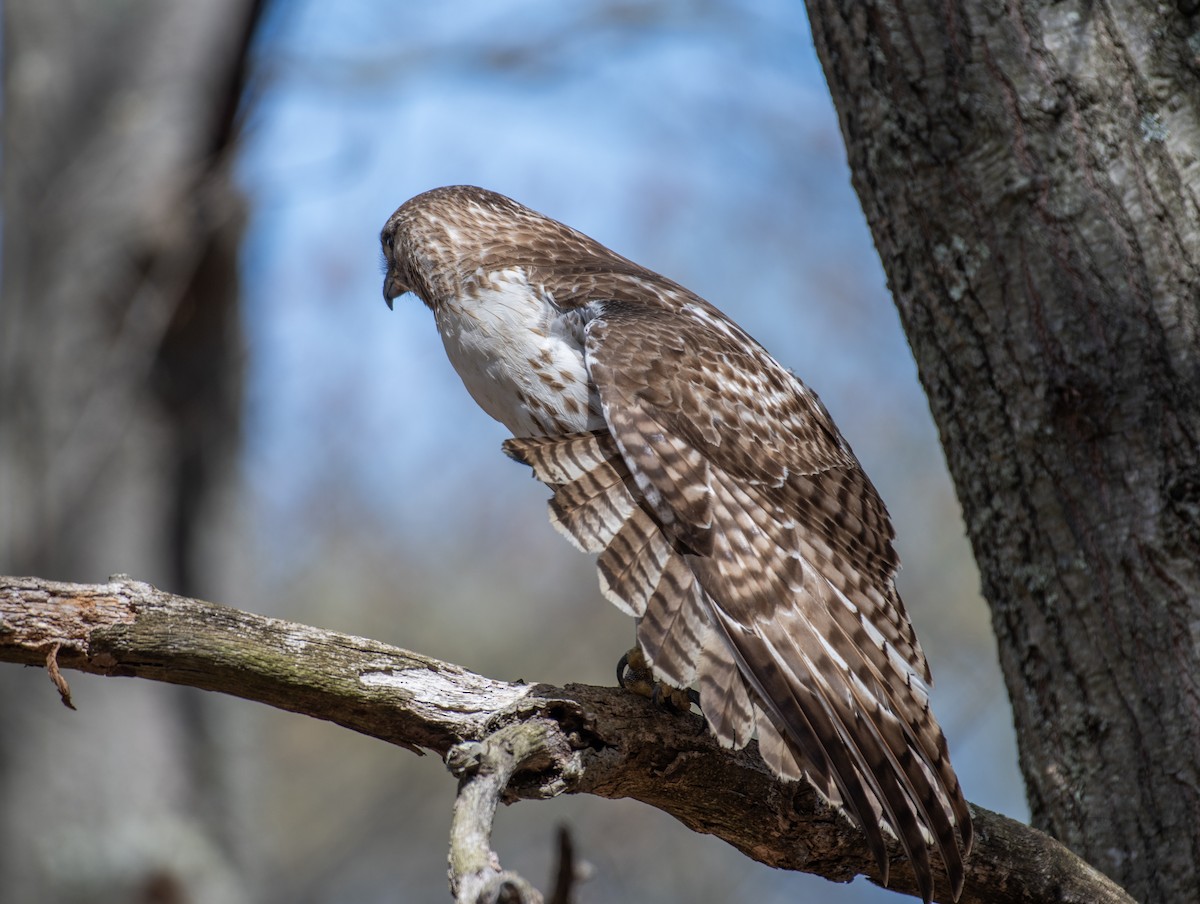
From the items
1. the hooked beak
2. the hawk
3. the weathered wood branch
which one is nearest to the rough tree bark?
the hawk

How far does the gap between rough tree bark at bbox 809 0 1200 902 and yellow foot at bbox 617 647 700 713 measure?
0.88 m

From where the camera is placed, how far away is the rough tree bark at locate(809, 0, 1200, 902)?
2799 mm

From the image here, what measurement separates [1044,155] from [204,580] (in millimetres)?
5252

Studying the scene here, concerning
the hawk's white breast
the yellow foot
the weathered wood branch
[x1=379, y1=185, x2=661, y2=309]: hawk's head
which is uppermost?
[x1=379, y1=185, x2=661, y2=309]: hawk's head

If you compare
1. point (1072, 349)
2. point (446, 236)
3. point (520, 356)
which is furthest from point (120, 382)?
point (1072, 349)

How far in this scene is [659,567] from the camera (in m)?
2.61

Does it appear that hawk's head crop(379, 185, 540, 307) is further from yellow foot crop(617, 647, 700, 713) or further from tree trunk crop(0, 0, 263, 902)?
tree trunk crop(0, 0, 263, 902)

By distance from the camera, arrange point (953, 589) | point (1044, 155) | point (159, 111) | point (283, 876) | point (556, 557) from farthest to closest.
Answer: point (556, 557) → point (283, 876) → point (953, 589) → point (159, 111) → point (1044, 155)

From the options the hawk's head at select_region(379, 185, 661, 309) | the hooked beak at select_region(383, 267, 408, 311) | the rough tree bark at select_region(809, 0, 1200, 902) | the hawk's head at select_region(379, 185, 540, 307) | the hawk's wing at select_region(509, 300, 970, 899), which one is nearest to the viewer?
the hawk's wing at select_region(509, 300, 970, 899)

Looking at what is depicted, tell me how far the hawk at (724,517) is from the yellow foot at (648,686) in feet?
0.63

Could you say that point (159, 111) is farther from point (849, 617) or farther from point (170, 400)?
point (849, 617)

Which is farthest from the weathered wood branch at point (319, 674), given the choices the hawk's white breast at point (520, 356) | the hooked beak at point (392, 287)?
the hooked beak at point (392, 287)

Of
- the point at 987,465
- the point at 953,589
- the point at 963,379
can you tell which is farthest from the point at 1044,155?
the point at 953,589

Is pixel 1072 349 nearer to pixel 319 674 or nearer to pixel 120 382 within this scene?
pixel 319 674
